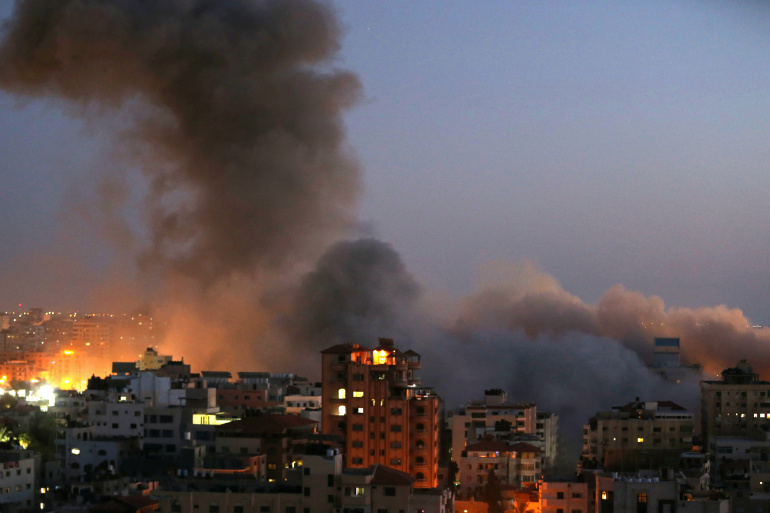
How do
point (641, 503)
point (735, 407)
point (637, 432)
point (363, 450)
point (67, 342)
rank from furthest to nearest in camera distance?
point (67, 342) → point (735, 407) → point (637, 432) → point (363, 450) → point (641, 503)

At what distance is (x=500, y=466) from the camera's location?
36500 mm

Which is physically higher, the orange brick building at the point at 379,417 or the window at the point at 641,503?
the orange brick building at the point at 379,417

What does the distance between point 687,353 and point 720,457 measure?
21616 mm

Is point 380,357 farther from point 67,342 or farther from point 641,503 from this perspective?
point 67,342

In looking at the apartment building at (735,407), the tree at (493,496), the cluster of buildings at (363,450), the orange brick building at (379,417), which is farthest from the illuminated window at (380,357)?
the apartment building at (735,407)

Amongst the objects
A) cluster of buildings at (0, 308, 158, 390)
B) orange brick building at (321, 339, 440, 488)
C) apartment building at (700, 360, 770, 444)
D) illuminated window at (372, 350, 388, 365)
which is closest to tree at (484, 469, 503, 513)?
orange brick building at (321, 339, 440, 488)

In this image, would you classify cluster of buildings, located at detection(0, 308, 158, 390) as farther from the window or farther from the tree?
the window

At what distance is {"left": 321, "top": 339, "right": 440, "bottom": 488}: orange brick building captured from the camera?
1393 inches

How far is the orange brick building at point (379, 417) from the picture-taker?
Answer: 35375 mm

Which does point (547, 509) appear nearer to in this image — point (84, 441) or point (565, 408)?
point (84, 441)

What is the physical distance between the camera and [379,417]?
35.7 m

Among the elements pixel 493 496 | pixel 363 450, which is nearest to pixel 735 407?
pixel 493 496

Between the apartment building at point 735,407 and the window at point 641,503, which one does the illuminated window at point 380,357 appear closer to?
the window at point 641,503

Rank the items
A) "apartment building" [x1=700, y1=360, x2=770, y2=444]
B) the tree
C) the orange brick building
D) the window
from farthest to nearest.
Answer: "apartment building" [x1=700, y1=360, x2=770, y2=444]
the orange brick building
the tree
the window
